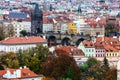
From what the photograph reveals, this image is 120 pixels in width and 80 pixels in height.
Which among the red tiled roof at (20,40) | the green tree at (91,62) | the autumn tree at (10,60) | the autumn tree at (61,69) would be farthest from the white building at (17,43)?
the autumn tree at (61,69)

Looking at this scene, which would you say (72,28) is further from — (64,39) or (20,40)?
(20,40)

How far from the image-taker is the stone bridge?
3155 inches

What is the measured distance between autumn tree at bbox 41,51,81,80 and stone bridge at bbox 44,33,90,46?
29564mm

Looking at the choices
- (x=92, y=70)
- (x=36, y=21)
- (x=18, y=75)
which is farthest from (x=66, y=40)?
(x=18, y=75)

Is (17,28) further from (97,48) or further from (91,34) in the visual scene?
(97,48)

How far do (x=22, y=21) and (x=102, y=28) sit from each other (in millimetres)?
11349

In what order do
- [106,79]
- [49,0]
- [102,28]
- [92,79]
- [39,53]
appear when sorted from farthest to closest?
[49,0] < [102,28] < [39,53] < [92,79] < [106,79]

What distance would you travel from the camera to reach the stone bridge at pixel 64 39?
80125 mm

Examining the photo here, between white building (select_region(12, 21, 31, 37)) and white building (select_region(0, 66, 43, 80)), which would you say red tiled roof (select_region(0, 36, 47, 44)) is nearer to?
white building (select_region(0, 66, 43, 80))

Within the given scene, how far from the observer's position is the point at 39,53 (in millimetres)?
55781

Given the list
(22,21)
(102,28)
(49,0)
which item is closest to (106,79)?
(102,28)

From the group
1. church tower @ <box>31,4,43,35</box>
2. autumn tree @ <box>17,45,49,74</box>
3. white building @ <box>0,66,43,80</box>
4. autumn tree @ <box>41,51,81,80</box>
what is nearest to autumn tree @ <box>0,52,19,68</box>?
autumn tree @ <box>17,45,49,74</box>

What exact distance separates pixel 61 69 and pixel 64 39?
1321 inches

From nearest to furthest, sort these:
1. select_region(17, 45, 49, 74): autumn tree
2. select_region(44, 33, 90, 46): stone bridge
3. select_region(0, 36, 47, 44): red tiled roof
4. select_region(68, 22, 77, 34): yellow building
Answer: select_region(17, 45, 49, 74): autumn tree < select_region(0, 36, 47, 44): red tiled roof < select_region(44, 33, 90, 46): stone bridge < select_region(68, 22, 77, 34): yellow building
